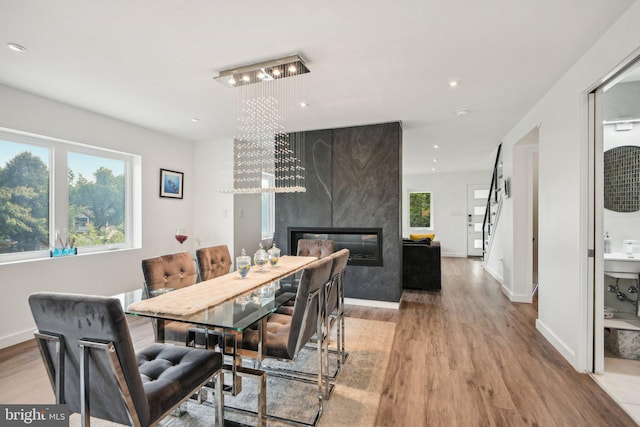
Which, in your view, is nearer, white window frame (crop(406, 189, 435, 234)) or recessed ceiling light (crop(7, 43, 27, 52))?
recessed ceiling light (crop(7, 43, 27, 52))

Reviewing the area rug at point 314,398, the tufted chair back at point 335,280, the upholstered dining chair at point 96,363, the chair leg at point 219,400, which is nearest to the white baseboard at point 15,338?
the area rug at point 314,398

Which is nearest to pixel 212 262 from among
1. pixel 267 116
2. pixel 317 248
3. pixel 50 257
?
pixel 317 248

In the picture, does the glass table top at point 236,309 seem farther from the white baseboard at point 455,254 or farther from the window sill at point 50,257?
the white baseboard at point 455,254

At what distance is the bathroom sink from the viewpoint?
8.61 feet

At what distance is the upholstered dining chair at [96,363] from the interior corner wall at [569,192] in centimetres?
295

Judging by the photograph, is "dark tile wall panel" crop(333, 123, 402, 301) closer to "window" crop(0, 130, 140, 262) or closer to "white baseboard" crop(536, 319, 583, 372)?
"white baseboard" crop(536, 319, 583, 372)

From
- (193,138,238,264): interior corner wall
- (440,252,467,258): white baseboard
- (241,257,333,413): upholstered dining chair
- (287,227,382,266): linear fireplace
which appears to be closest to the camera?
(241,257,333,413): upholstered dining chair

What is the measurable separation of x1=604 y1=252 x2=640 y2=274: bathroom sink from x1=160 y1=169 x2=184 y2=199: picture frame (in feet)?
17.2

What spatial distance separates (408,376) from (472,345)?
0.97m

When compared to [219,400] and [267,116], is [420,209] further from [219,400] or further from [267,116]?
[219,400]

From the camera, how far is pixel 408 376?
2.40 m

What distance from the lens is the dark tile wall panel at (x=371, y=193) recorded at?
4.21m

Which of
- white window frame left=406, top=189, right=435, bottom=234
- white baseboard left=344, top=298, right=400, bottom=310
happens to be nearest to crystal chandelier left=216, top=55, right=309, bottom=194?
white baseboard left=344, top=298, right=400, bottom=310

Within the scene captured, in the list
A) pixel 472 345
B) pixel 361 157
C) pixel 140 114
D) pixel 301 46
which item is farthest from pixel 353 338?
pixel 140 114
